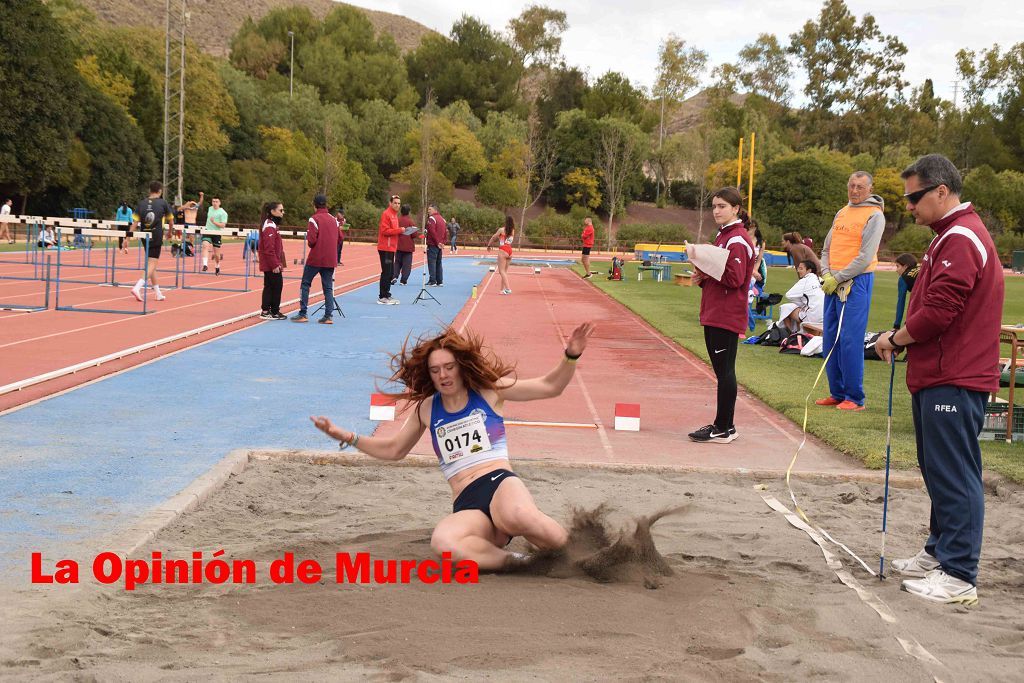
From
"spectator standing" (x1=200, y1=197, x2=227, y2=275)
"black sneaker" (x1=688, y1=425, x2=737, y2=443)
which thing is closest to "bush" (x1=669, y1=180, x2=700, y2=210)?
"spectator standing" (x1=200, y1=197, x2=227, y2=275)

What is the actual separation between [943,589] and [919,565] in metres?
0.39

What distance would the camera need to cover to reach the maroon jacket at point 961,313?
16.0 ft

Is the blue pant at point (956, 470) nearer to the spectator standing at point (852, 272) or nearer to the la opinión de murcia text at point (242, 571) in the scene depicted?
the la opinión de murcia text at point (242, 571)

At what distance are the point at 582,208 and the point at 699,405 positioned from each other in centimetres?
7077

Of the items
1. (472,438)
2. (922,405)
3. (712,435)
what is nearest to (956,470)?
(922,405)

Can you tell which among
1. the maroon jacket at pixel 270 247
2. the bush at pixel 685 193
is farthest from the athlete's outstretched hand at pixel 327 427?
the bush at pixel 685 193

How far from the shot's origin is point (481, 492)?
5.24 metres

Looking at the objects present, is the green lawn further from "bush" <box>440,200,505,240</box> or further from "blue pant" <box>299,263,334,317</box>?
"bush" <box>440,200,505,240</box>

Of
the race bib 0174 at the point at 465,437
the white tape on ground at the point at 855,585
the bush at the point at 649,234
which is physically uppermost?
the bush at the point at 649,234

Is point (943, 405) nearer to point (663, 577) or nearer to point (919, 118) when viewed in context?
point (663, 577)

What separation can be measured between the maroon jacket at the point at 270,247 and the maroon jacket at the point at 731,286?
9.44 m

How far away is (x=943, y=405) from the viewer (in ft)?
16.2

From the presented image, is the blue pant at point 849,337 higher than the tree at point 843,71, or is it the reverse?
the tree at point 843,71

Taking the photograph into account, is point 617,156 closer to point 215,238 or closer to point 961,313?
point 215,238
